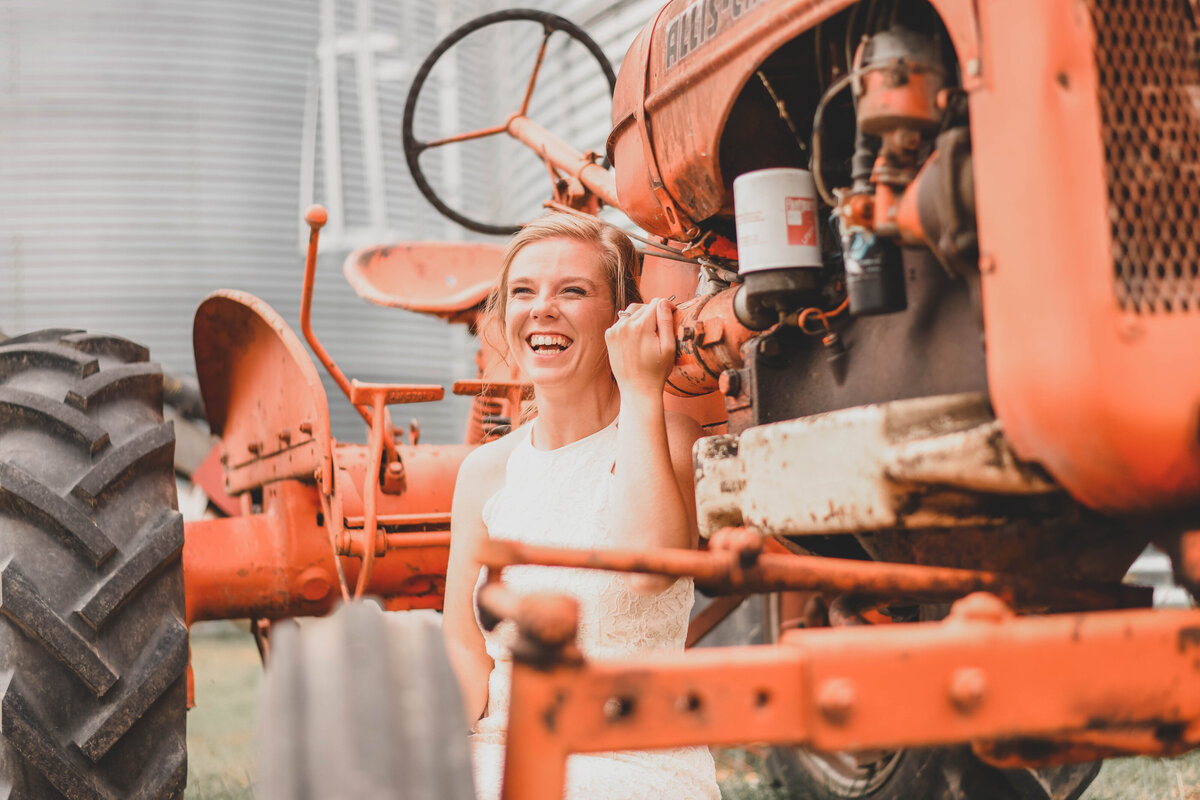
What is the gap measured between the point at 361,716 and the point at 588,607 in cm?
96

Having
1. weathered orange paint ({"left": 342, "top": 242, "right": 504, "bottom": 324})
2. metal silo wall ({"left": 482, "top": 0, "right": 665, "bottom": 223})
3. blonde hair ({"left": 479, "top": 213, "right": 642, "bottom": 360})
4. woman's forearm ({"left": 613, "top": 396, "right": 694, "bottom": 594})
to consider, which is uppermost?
metal silo wall ({"left": 482, "top": 0, "right": 665, "bottom": 223})

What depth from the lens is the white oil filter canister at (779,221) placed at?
4.92ft

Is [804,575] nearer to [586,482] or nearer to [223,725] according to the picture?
[586,482]

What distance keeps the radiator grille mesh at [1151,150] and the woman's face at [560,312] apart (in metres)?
1.12

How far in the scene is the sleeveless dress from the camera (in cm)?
167

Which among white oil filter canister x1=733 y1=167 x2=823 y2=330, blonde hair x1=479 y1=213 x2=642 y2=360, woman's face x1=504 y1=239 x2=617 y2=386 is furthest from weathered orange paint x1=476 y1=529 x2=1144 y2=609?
blonde hair x1=479 y1=213 x2=642 y2=360

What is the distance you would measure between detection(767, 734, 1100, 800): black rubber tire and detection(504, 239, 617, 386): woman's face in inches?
49.4

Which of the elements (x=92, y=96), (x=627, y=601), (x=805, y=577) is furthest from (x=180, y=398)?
(x=92, y=96)

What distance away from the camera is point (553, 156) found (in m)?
3.08

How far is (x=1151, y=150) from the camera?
1134 millimetres

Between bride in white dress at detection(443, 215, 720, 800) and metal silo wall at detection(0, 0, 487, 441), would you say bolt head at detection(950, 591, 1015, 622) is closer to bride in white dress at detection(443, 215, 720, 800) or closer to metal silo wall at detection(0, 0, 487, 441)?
bride in white dress at detection(443, 215, 720, 800)

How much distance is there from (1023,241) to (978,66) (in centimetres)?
19

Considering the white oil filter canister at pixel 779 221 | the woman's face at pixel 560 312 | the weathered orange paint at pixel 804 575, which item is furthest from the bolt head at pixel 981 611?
the woman's face at pixel 560 312

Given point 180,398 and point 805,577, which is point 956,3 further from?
point 180,398
